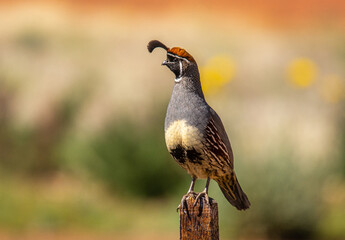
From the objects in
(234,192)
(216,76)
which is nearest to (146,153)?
(216,76)

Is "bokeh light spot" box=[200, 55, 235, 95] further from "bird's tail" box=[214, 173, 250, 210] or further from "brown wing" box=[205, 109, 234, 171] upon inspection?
"brown wing" box=[205, 109, 234, 171]

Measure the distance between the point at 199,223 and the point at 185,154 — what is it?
52cm

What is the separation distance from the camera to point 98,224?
930cm

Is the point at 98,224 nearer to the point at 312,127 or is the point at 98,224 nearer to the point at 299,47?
the point at 312,127

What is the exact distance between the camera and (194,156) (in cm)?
416

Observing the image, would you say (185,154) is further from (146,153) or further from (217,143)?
(146,153)

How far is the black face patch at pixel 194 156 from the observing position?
4130 millimetres

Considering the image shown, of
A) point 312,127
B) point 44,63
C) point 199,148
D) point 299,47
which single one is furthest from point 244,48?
point 199,148

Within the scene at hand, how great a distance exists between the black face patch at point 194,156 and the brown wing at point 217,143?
0.20 ft

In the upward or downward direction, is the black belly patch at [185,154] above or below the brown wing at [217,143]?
below

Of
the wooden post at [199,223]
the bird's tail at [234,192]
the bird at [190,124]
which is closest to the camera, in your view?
the wooden post at [199,223]

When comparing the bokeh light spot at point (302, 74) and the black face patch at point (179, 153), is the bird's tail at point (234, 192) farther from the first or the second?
the bokeh light spot at point (302, 74)

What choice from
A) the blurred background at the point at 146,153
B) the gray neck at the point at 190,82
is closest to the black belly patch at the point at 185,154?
the gray neck at the point at 190,82

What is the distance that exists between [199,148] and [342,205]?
563 centimetres
